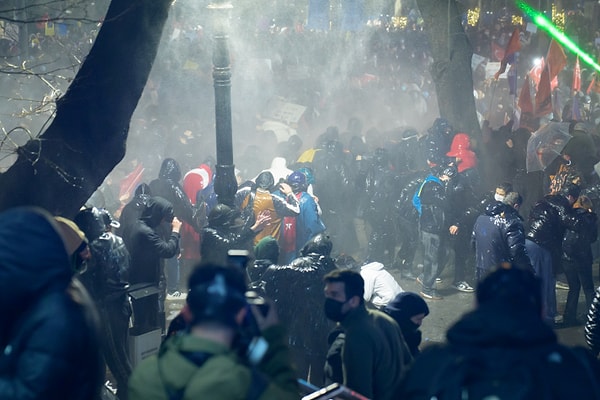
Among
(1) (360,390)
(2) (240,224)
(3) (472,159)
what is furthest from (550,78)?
(1) (360,390)

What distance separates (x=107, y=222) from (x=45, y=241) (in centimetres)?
480

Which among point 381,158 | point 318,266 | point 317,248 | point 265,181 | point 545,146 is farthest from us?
point 381,158

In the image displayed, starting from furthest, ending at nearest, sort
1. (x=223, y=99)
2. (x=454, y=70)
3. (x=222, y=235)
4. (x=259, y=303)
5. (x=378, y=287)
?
(x=454, y=70), (x=223, y=99), (x=222, y=235), (x=378, y=287), (x=259, y=303)

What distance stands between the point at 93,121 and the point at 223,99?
252 centimetres

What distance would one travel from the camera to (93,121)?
7062 mm

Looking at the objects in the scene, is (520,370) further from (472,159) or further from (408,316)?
(472,159)

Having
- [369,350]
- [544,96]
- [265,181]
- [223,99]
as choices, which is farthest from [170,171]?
[544,96]

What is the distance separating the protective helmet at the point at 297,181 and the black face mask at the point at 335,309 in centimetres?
563

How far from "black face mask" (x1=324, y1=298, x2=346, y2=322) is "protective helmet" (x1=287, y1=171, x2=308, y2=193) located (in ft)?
18.5

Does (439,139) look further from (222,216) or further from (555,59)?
(222,216)

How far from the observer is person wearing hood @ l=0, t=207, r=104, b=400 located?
3207 millimetres

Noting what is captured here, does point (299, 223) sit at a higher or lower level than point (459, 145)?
lower

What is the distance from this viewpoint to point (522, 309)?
3432 millimetres

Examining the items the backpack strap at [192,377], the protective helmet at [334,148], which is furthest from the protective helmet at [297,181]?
the backpack strap at [192,377]
